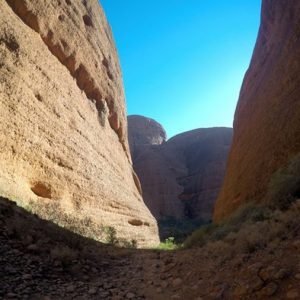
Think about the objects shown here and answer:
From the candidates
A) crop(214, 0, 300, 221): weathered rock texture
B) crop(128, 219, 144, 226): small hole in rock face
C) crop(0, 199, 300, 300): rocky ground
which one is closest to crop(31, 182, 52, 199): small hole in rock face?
crop(0, 199, 300, 300): rocky ground

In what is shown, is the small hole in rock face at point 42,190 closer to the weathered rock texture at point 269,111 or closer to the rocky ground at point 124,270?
the rocky ground at point 124,270

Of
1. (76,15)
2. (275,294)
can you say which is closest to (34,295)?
(275,294)

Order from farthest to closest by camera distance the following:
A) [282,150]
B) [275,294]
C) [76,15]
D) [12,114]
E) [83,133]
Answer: [76,15] → [83,133] → [282,150] → [12,114] → [275,294]

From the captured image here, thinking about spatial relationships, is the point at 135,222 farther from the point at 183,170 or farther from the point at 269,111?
the point at 183,170

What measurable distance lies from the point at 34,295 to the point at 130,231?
45.6ft

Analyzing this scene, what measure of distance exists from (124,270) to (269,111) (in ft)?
34.7

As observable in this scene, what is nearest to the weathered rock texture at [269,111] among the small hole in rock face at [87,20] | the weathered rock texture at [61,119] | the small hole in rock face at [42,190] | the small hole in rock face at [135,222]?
the small hole in rock face at [135,222]

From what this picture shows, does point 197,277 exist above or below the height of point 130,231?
below

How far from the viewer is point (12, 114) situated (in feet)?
33.6

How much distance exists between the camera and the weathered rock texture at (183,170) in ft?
149

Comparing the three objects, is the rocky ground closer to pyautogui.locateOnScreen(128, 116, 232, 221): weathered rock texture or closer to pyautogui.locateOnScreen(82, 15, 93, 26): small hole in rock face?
pyautogui.locateOnScreen(82, 15, 93, 26): small hole in rock face

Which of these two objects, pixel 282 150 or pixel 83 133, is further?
pixel 83 133

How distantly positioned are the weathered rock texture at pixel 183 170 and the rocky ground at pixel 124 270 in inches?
1504

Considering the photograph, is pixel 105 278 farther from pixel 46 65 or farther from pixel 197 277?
pixel 46 65
